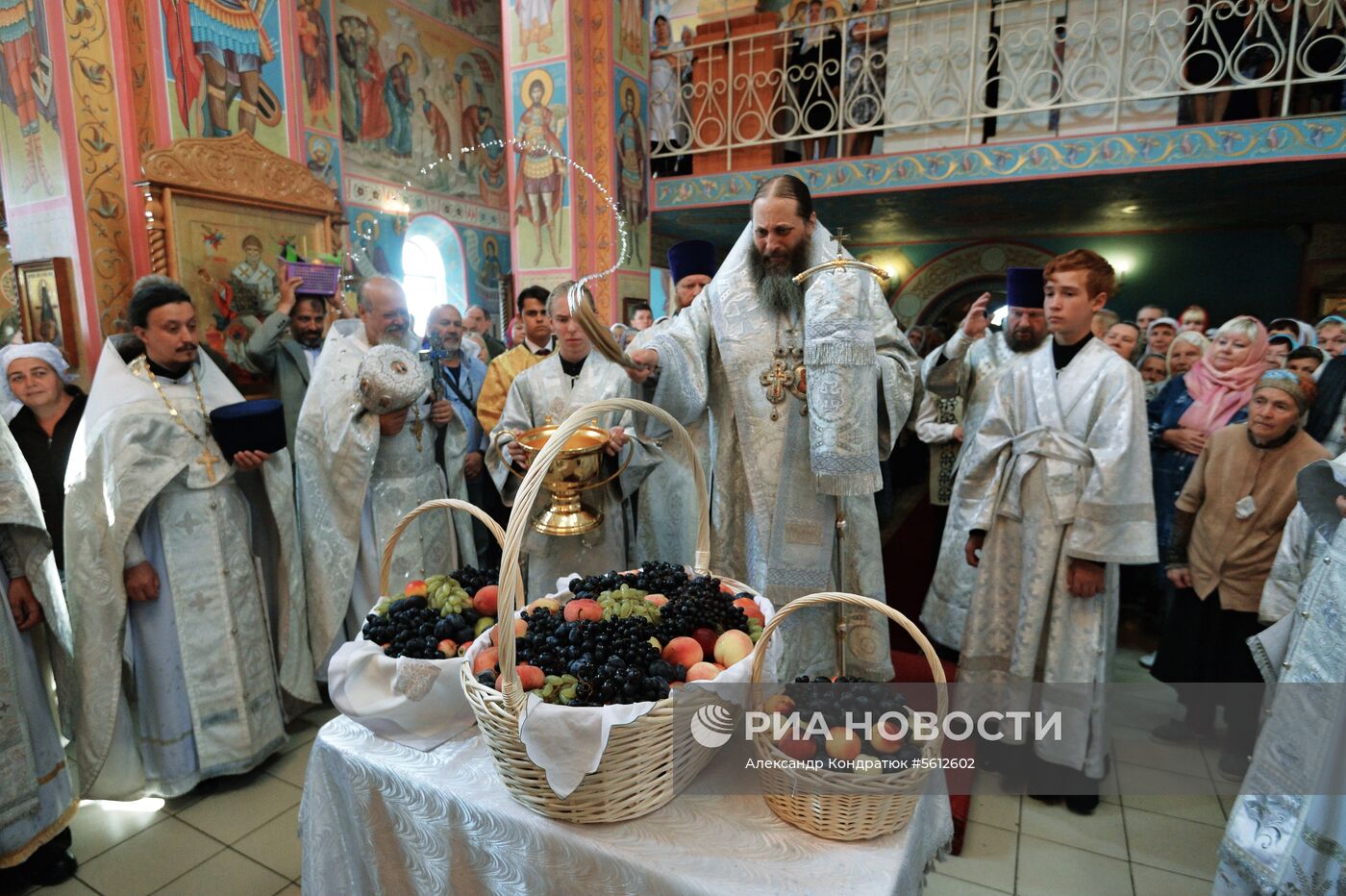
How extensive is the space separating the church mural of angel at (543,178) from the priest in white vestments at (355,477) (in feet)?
13.0

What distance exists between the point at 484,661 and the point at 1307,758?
7.37 feet

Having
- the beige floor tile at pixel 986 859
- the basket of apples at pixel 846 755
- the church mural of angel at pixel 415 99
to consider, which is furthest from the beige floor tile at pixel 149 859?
the church mural of angel at pixel 415 99

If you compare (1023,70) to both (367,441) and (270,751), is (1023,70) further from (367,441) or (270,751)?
(270,751)

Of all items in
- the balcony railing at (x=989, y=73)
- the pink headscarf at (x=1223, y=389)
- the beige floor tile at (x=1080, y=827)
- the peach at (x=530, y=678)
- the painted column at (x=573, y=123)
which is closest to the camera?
the peach at (x=530, y=678)

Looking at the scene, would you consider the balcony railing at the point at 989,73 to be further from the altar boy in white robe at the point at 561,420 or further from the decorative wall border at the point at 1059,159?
the altar boy in white robe at the point at 561,420

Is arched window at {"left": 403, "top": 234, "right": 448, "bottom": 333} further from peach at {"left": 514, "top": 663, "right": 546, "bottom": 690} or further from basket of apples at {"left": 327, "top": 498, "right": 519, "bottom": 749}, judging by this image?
peach at {"left": 514, "top": 663, "right": 546, "bottom": 690}

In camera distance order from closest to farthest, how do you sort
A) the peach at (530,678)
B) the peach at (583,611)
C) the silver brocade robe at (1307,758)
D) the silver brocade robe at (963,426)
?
1. the peach at (530,678)
2. the peach at (583,611)
3. the silver brocade robe at (1307,758)
4. the silver brocade robe at (963,426)

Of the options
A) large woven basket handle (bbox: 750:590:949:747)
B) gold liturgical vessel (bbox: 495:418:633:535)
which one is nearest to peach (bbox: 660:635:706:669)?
large woven basket handle (bbox: 750:590:949:747)

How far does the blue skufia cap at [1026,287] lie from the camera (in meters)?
3.64

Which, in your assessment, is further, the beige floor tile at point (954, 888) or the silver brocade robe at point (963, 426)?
the silver brocade robe at point (963, 426)

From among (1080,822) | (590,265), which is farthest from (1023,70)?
(1080,822)

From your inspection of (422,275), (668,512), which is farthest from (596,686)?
(422,275)

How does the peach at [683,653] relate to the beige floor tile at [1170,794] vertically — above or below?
above

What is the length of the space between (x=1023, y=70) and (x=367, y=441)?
818 centimetres
